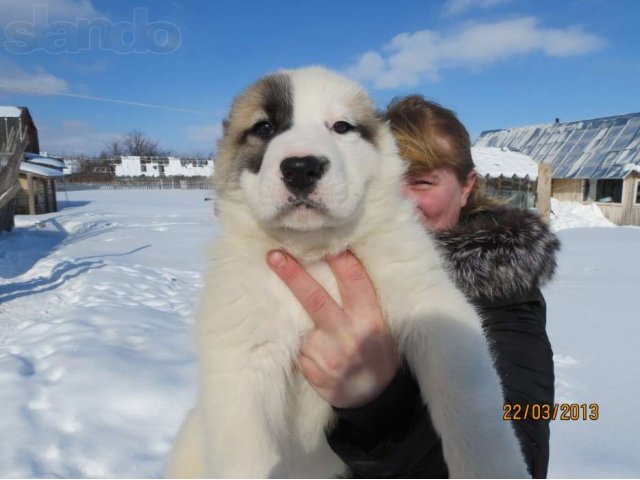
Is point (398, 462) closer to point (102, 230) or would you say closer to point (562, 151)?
point (102, 230)

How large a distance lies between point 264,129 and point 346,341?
1.04 metres

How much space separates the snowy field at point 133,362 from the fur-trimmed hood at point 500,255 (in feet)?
4.04

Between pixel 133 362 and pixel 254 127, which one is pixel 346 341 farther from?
pixel 133 362

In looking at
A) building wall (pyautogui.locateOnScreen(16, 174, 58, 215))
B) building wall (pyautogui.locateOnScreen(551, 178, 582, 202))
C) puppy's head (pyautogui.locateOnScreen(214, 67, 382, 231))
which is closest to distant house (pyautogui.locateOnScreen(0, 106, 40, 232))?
building wall (pyautogui.locateOnScreen(16, 174, 58, 215))

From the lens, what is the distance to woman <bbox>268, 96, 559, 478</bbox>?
163 centimetres

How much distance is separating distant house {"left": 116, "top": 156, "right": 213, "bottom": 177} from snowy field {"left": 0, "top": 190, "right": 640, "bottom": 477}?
132 feet

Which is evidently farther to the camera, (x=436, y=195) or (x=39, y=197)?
(x=39, y=197)

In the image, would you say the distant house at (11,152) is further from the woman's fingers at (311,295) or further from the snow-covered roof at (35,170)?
the woman's fingers at (311,295)

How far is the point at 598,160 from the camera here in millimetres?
22453

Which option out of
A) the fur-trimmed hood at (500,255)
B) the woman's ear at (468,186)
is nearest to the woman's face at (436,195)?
the woman's ear at (468,186)

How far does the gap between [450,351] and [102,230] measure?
1721 cm

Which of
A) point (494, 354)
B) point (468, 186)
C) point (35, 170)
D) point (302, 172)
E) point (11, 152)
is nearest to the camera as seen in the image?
point (302, 172)

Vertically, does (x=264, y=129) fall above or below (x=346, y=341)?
above

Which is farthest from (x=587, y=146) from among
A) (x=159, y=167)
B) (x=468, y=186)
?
(x=159, y=167)
